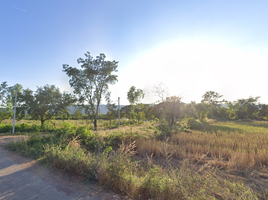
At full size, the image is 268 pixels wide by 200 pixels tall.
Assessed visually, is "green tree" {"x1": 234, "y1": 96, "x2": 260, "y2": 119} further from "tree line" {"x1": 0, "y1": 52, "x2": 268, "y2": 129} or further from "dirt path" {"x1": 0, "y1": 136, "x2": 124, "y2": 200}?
"dirt path" {"x1": 0, "y1": 136, "x2": 124, "y2": 200}

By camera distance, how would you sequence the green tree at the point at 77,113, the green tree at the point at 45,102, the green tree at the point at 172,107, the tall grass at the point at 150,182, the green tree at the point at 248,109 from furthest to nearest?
the green tree at the point at 248,109
the green tree at the point at 172,107
the green tree at the point at 77,113
the green tree at the point at 45,102
the tall grass at the point at 150,182

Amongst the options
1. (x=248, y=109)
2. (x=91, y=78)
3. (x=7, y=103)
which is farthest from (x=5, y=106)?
(x=248, y=109)

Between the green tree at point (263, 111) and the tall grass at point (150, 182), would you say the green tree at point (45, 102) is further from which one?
the green tree at point (263, 111)

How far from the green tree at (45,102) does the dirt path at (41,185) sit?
36.3 ft

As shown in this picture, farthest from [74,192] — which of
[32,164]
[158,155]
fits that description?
[158,155]

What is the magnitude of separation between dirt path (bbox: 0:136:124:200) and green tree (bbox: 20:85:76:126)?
11.1 metres

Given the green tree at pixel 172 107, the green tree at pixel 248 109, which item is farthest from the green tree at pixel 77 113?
the green tree at pixel 248 109

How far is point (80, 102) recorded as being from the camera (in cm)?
1647

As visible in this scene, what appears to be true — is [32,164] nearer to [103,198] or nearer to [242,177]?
[103,198]

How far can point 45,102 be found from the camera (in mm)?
14805

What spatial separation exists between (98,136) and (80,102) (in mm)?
8642

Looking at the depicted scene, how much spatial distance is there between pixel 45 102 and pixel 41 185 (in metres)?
13.4

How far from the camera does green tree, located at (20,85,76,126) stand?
14.3m

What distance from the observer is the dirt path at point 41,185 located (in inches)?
120
